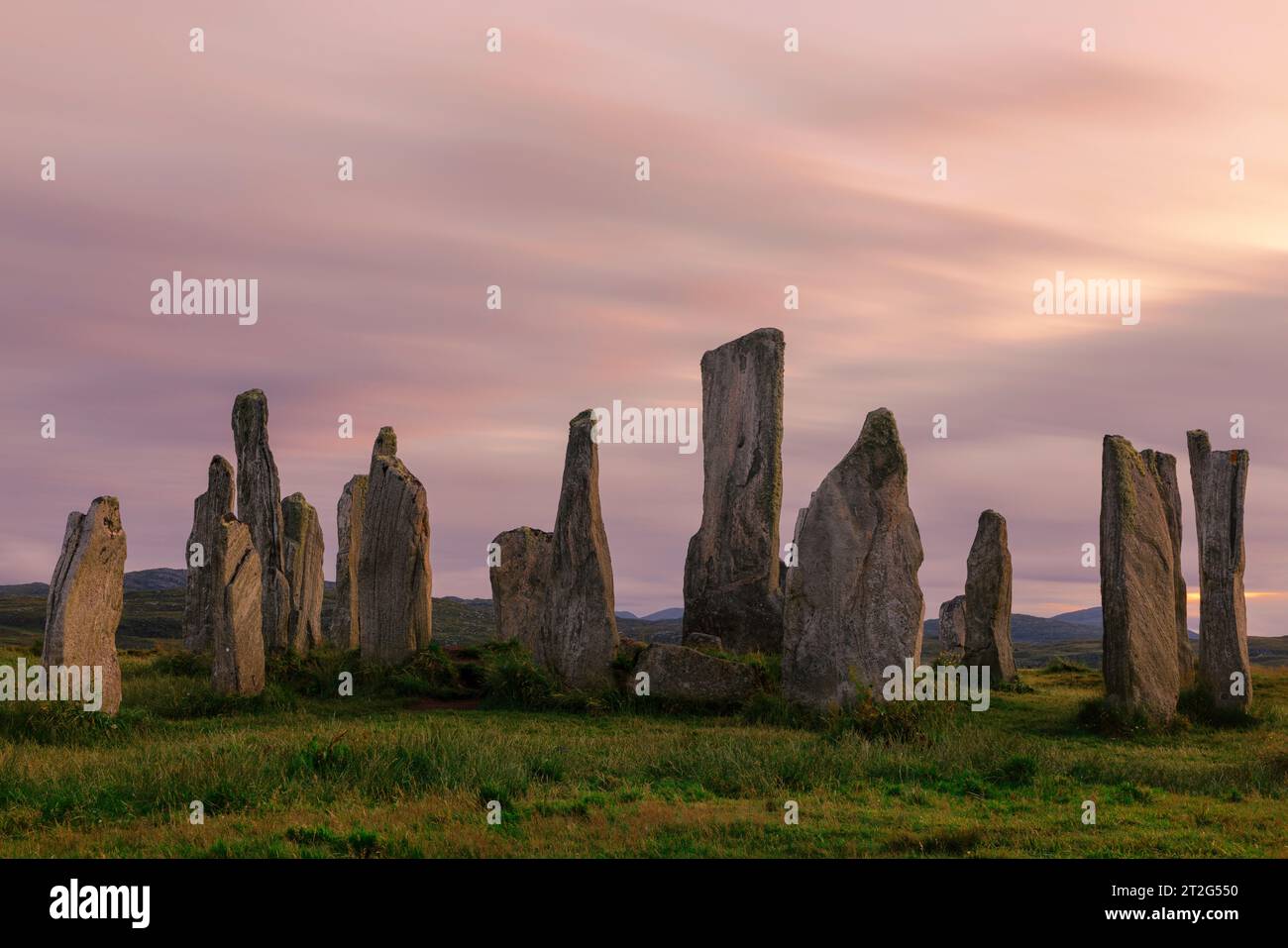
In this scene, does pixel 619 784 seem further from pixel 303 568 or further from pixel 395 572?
pixel 303 568

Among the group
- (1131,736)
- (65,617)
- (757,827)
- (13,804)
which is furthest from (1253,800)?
(65,617)

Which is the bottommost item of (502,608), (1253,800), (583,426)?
(1253,800)

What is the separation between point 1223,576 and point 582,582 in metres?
11.1

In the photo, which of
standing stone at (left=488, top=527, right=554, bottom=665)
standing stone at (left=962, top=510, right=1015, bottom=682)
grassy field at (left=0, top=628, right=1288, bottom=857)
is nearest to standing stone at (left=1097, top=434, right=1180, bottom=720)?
grassy field at (left=0, top=628, right=1288, bottom=857)

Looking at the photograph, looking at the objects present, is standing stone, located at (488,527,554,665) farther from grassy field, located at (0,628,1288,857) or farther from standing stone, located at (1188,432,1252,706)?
standing stone, located at (1188,432,1252,706)

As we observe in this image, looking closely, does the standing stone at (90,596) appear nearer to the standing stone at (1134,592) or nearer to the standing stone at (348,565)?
the standing stone at (348,565)

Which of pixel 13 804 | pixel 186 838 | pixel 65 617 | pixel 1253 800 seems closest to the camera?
pixel 186 838

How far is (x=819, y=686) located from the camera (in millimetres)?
18797

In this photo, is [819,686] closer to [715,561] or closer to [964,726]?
[964,726]

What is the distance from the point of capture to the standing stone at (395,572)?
77.6 feet

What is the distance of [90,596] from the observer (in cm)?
1758

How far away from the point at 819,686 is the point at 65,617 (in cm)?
1075

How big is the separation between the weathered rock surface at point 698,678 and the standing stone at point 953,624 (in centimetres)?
1288

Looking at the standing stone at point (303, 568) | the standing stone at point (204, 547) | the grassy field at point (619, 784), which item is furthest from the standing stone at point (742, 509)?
the standing stone at point (204, 547)
